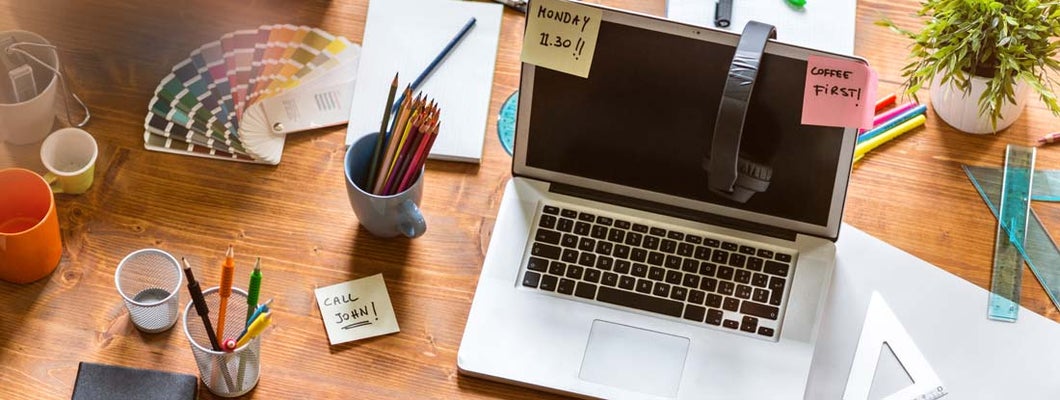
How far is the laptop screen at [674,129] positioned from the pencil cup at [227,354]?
36cm

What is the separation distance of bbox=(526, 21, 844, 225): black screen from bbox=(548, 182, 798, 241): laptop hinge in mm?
22

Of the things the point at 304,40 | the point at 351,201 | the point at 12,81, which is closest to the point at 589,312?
the point at 351,201

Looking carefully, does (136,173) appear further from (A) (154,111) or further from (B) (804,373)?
(B) (804,373)

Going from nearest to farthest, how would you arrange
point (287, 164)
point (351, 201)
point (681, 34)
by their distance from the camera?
1. point (681, 34)
2. point (351, 201)
3. point (287, 164)

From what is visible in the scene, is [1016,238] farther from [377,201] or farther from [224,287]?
[224,287]

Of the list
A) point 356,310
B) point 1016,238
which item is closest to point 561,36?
point 356,310

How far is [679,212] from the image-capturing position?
4.31ft

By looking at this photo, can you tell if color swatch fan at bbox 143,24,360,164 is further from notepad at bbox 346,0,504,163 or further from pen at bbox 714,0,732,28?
pen at bbox 714,0,732,28

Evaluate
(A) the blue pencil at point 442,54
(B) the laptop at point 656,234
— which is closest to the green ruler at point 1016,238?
(B) the laptop at point 656,234

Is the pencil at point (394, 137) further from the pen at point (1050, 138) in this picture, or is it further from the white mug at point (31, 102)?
the pen at point (1050, 138)

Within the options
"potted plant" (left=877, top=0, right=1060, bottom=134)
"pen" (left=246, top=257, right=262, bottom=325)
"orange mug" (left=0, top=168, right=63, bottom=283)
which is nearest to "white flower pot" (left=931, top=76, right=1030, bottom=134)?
"potted plant" (left=877, top=0, right=1060, bottom=134)

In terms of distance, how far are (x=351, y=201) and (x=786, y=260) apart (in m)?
0.49

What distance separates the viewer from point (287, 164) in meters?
1.39

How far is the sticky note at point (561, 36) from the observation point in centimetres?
117
